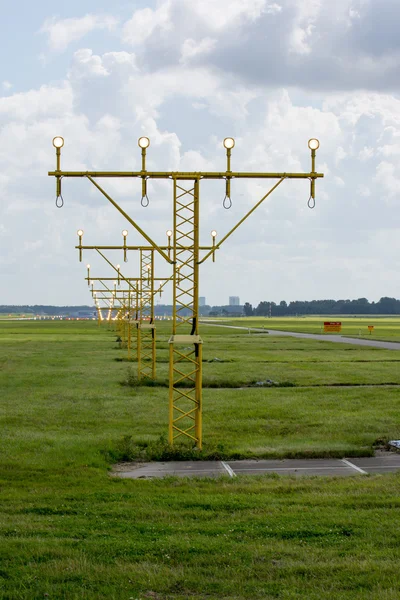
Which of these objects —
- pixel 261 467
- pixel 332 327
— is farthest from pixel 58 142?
pixel 332 327

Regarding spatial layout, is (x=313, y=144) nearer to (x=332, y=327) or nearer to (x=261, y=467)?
(x=261, y=467)

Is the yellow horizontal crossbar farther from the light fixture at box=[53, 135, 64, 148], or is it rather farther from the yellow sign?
the yellow sign

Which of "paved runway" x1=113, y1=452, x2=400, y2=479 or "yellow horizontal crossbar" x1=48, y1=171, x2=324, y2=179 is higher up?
"yellow horizontal crossbar" x1=48, y1=171, x2=324, y2=179

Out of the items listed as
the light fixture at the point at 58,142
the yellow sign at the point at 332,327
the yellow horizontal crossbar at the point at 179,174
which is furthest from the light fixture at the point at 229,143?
the yellow sign at the point at 332,327

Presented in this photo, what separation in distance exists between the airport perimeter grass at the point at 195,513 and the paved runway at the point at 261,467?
0.56 meters

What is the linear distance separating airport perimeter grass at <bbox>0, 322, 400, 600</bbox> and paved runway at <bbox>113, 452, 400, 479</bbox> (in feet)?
1.82

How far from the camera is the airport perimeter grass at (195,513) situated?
8.43 m

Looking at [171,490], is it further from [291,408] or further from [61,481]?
[291,408]

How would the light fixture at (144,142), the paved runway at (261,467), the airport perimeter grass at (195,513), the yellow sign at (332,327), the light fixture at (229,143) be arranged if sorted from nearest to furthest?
the airport perimeter grass at (195,513)
the paved runway at (261,467)
the light fixture at (144,142)
the light fixture at (229,143)
the yellow sign at (332,327)

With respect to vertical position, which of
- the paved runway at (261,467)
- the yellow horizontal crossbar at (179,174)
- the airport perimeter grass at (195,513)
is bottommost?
the paved runway at (261,467)

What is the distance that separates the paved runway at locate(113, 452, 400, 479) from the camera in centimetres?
1574

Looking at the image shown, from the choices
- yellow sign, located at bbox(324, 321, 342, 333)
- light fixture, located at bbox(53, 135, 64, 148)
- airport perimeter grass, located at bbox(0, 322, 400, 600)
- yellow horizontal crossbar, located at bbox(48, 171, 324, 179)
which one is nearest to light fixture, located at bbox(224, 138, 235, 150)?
yellow horizontal crossbar, located at bbox(48, 171, 324, 179)

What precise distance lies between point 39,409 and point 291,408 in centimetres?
839

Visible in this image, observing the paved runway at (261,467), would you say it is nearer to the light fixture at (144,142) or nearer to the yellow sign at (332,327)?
the light fixture at (144,142)
